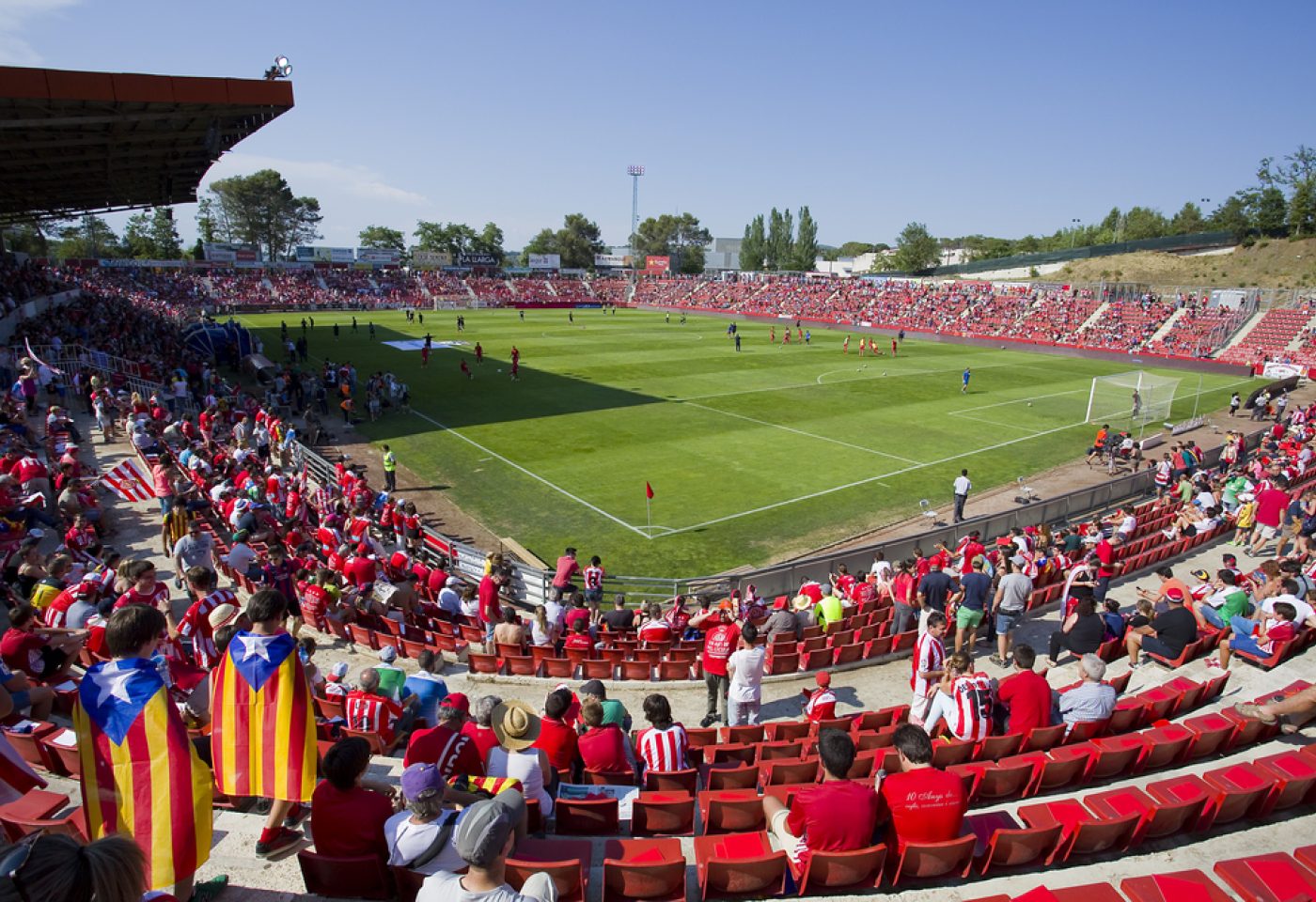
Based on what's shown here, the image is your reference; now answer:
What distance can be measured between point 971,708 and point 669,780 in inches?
109

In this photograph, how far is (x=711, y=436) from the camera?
2814 cm

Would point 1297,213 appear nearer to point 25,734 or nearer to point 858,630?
point 858,630

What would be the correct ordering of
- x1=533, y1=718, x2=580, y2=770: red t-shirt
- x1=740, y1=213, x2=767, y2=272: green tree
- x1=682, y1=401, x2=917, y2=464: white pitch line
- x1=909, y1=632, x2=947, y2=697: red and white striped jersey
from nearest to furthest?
1. x1=533, y1=718, x2=580, y2=770: red t-shirt
2. x1=909, y1=632, x2=947, y2=697: red and white striped jersey
3. x1=682, y1=401, x2=917, y2=464: white pitch line
4. x1=740, y1=213, x2=767, y2=272: green tree

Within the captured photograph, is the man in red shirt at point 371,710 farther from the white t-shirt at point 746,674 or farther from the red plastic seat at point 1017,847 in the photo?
the red plastic seat at point 1017,847

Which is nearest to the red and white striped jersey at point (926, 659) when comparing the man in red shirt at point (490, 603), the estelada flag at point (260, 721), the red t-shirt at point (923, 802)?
the red t-shirt at point (923, 802)

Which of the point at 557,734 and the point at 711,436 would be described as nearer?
the point at 557,734

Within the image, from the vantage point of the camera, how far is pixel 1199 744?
21.6 ft

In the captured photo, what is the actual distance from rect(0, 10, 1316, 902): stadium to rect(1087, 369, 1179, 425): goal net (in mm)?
360

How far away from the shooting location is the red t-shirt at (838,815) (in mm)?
4457

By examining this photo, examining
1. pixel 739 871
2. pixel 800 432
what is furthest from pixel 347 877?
pixel 800 432

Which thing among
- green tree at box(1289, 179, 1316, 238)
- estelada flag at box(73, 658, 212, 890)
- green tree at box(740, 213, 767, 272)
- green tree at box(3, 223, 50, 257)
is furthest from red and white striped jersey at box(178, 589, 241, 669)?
green tree at box(740, 213, 767, 272)

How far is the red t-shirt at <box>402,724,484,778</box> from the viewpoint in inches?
201

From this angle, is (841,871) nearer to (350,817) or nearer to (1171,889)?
(1171,889)

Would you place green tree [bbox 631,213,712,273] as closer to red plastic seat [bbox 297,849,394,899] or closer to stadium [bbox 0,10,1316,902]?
stadium [bbox 0,10,1316,902]
